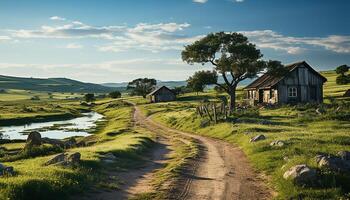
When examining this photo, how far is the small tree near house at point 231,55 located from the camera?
7200 centimetres

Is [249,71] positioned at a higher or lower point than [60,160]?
higher

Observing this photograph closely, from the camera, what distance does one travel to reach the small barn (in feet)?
467

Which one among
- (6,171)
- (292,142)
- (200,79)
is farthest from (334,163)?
(200,79)

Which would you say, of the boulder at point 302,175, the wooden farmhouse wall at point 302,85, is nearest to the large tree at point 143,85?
the wooden farmhouse wall at point 302,85

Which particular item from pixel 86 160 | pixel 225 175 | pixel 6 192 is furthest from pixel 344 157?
pixel 6 192

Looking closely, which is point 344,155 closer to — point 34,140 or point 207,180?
point 207,180

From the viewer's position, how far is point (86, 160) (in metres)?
24.2

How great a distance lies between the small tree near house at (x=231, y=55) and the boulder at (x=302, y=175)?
52.7 m

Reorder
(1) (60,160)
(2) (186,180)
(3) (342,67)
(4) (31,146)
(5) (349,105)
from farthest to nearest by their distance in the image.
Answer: (3) (342,67)
(5) (349,105)
(4) (31,146)
(1) (60,160)
(2) (186,180)

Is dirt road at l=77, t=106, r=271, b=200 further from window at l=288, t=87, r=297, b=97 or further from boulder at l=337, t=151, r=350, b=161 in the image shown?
window at l=288, t=87, r=297, b=97

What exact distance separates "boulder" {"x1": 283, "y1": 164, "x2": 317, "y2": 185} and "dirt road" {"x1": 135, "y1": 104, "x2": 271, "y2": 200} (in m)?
1.33

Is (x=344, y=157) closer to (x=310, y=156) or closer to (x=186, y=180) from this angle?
(x=310, y=156)

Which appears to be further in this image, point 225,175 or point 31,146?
point 31,146

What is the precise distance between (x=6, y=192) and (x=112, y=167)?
35.5 ft
